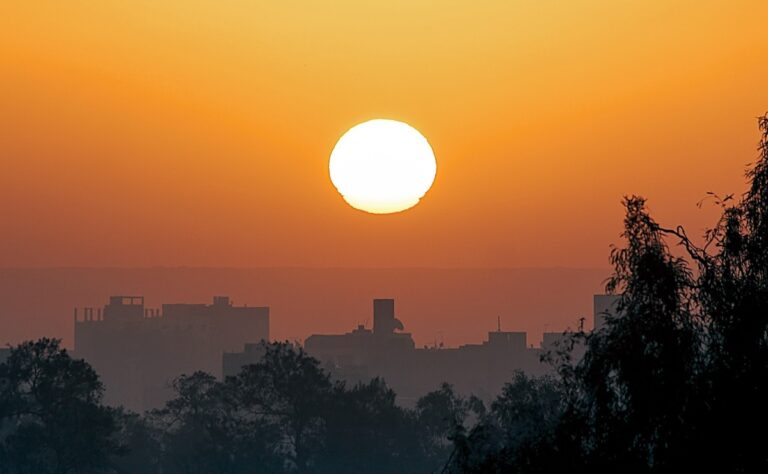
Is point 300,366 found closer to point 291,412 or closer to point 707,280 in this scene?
point 291,412

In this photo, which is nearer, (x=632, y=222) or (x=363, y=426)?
(x=632, y=222)

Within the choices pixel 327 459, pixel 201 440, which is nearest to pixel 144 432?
pixel 201 440

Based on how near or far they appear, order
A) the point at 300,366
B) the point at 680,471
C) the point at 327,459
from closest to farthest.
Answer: the point at 680,471, the point at 327,459, the point at 300,366

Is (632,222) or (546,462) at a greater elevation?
(632,222)

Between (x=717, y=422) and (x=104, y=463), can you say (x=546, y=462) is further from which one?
(x=104, y=463)

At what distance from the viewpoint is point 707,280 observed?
28.9 meters

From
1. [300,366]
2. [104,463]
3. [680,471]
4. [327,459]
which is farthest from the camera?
[300,366]

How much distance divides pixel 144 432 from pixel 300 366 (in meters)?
10.5

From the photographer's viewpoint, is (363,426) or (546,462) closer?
(546,462)

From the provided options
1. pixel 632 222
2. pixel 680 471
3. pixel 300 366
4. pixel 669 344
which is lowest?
pixel 680 471

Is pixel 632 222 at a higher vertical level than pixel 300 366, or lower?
lower

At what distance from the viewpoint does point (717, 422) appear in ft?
90.0

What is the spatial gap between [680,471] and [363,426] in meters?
89.1

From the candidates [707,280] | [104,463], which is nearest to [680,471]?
[707,280]
